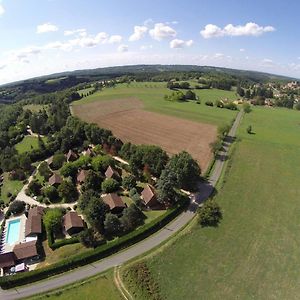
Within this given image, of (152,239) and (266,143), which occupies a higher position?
(266,143)

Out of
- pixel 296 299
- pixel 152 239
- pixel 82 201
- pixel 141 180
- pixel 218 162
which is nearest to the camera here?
pixel 296 299

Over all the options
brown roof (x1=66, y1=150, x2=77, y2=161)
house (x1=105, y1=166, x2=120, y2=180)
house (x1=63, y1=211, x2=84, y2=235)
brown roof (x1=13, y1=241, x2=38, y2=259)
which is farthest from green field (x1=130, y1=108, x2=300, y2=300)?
brown roof (x1=66, y1=150, x2=77, y2=161)

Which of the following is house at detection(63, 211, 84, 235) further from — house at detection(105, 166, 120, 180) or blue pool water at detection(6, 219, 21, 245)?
house at detection(105, 166, 120, 180)

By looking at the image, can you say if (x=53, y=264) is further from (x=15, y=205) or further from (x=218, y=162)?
(x=218, y=162)

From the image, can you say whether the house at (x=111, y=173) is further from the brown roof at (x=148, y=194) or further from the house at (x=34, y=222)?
the house at (x=34, y=222)

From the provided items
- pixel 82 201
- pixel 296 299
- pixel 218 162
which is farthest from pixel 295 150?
pixel 82 201
